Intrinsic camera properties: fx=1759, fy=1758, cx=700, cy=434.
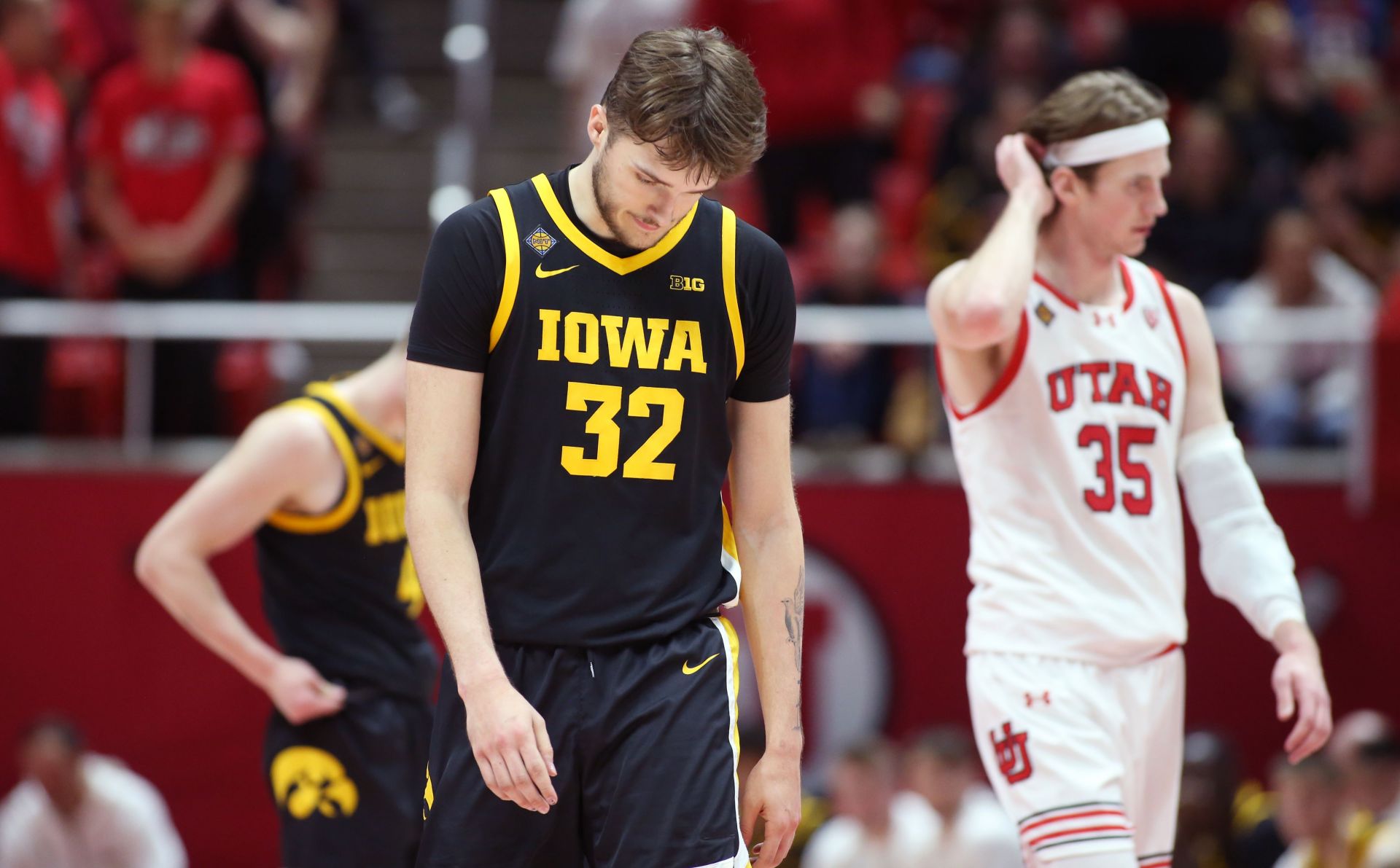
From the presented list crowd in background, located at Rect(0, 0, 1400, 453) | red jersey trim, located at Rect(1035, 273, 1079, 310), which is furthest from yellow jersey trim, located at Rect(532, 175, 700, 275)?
crowd in background, located at Rect(0, 0, 1400, 453)

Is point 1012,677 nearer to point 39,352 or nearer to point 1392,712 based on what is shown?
point 1392,712

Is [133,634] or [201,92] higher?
[201,92]

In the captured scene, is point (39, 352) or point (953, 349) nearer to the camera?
point (953, 349)

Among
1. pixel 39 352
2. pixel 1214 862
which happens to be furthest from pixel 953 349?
pixel 39 352

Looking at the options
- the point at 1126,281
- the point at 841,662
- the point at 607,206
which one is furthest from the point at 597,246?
the point at 841,662

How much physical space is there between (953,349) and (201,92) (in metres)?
7.02

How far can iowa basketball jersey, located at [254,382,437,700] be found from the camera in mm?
5184

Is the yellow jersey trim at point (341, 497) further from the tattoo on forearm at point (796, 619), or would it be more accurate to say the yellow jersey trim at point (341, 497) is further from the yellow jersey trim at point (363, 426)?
the tattoo on forearm at point (796, 619)

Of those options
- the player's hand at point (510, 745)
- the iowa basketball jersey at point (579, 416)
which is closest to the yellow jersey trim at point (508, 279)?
the iowa basketball jersey at point (579, 416)

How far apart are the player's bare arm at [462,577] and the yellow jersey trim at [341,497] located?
5.21ft

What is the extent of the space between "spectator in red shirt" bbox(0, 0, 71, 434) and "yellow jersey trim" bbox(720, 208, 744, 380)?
7407 mm

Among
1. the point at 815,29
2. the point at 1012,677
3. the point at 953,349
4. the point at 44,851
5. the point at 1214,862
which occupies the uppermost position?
the point at 815,29

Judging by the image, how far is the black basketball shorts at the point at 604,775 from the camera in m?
3.54

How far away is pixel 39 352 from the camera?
33.2ft
